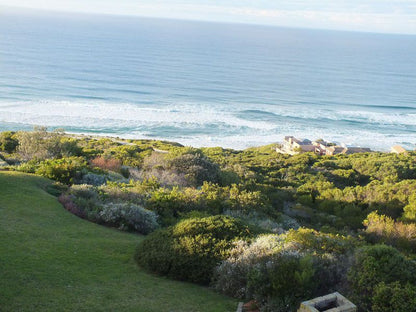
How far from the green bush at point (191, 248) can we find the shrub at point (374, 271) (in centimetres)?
221

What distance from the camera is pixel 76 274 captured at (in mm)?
7301

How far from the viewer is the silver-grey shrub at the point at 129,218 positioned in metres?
10.8

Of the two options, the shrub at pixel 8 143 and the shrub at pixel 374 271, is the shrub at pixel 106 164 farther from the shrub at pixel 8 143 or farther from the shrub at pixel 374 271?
the shrub at pixel 374 271

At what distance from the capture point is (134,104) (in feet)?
200

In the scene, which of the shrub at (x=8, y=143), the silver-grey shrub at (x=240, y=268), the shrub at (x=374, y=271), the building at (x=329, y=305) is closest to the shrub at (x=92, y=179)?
the silver-grey shrub at (x=240, y=268)

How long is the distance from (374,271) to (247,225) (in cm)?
302

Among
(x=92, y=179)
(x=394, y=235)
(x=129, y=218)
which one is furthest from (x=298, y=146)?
(x=129, y=218)

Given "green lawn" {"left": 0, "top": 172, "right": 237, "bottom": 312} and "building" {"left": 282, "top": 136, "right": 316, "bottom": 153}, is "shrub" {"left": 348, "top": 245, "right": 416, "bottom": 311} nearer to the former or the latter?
"green lawn" {"left": 0, "top": 172, "right": 237, "bottom": 312}

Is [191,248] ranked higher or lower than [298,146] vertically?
higher

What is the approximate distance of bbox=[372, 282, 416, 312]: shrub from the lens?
20.6ft

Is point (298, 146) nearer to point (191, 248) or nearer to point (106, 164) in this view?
point (106, 164)

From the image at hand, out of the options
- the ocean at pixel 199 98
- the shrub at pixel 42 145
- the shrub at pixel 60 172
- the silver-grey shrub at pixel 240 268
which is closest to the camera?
the silver-grey shrub at pixel 240 268

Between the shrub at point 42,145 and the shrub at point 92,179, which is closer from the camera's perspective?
the shrub at point 92,179

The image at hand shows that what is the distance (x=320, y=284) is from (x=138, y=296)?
287 centimetres
